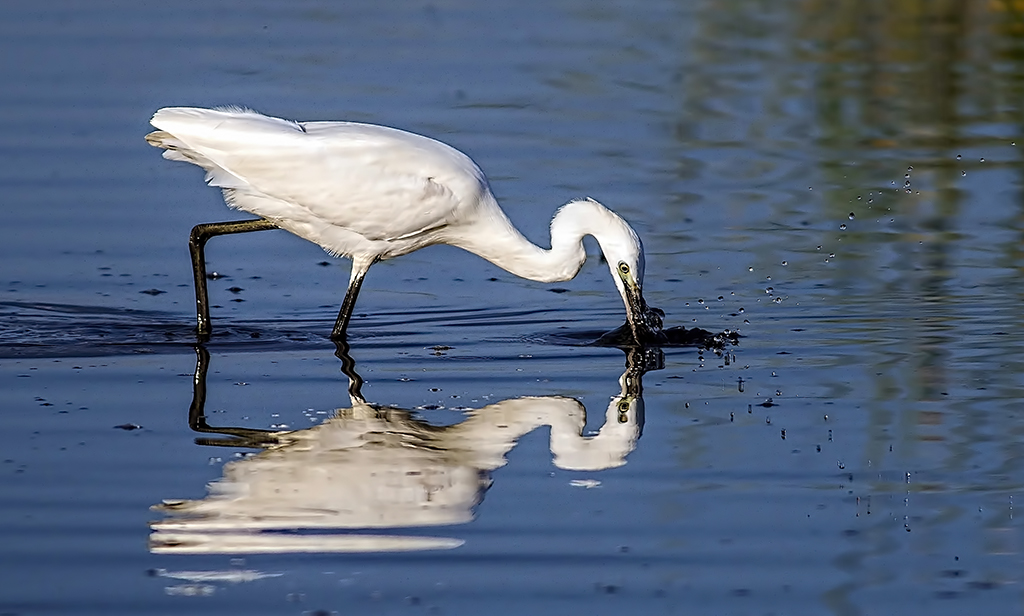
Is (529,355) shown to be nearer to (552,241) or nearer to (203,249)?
(552,241)

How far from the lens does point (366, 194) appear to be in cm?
921

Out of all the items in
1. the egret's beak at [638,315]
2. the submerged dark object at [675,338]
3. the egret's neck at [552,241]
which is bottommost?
the submerged dark object at [675,338]

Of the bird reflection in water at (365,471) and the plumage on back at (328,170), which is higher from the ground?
the plumage on back at (328,170)

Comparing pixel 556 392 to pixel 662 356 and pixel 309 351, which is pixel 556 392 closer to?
pixel 662 356

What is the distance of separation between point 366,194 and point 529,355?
4.07 feet

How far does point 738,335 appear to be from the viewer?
30.6 feet

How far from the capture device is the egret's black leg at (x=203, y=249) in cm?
936

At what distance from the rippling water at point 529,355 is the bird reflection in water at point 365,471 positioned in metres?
0.02

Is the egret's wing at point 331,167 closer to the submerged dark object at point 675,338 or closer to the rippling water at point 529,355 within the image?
the rippling water at point 529,355

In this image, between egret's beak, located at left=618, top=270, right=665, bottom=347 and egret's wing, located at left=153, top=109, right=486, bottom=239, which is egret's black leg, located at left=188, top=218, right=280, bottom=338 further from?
egret's beak, located at left=618, top=270, right=665, bottom=347

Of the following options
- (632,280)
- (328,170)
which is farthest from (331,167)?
(632,280)

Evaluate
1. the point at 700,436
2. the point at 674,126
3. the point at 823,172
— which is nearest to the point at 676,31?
the point at 674,126

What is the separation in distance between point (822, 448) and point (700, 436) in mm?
545

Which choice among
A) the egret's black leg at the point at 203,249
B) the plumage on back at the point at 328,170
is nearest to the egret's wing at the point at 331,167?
the plumage on back at the point at 328,170
